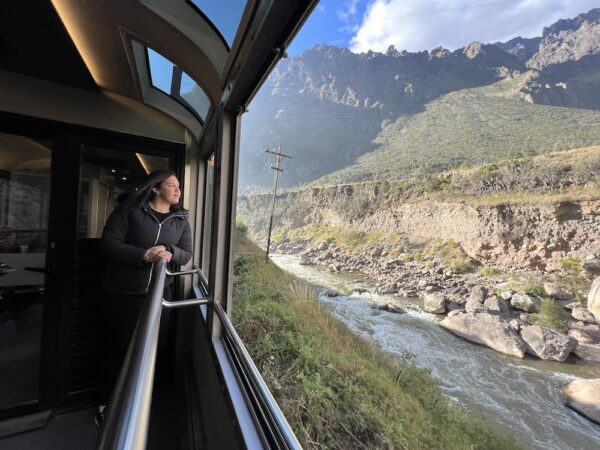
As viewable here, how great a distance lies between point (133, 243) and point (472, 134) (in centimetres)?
193

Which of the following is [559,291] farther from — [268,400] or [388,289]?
[268,400]

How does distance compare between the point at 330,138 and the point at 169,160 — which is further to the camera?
the point at 169,160


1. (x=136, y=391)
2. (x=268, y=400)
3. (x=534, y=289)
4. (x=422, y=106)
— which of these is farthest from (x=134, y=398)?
(x=422, y=106)

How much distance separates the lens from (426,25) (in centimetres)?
128

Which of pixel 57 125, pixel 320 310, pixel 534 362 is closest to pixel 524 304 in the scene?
pixel 534 362

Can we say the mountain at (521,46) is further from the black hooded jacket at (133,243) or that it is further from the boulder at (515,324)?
the black hooded jacket at (133,243)

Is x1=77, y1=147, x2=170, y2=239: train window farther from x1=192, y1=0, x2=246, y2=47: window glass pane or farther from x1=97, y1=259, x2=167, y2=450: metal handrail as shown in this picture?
x1=97, y1=259, x2=167, y2=450: metal handrail

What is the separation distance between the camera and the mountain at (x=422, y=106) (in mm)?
1040

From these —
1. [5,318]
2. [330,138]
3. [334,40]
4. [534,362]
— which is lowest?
[5,318]

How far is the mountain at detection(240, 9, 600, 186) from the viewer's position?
3.41 feet

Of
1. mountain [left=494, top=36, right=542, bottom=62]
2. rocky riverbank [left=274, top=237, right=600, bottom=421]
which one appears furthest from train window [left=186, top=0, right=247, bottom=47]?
rocky riverbank [left=274, top=237, right=600, bottom=421]

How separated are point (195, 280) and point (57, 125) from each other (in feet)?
5.58

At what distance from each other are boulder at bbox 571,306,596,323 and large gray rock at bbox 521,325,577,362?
71mm

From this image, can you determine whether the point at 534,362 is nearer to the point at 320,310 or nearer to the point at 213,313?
the point at 320,310
